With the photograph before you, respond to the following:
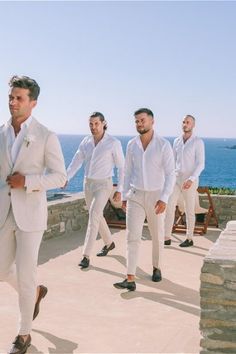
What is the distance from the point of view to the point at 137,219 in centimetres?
651

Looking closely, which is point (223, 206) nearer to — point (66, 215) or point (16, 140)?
point (66, 215)

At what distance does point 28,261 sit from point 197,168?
5.26 metres

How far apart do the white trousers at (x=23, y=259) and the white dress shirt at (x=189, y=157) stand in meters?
5.09

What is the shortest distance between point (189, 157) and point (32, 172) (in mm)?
5187

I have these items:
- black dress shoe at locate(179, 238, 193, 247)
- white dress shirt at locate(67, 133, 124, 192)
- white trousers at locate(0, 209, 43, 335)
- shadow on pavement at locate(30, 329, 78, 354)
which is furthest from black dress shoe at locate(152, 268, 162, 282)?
white trousers at locate(0, 209, 43, 335)

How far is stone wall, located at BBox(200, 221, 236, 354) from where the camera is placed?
387cm

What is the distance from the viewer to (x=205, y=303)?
393cm

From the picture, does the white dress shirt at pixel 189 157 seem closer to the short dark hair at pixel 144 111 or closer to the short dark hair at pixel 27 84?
the short dark hair at pixel 144 111

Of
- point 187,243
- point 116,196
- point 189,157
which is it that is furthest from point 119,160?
point 187,243

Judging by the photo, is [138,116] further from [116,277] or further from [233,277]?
[233,277]

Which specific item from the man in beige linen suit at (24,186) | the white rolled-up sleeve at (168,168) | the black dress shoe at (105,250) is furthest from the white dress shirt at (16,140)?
the black dress shoe at (105,250)

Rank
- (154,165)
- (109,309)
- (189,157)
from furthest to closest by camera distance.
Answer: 1. (189,157)
2. (154,165)
3. (109,309)

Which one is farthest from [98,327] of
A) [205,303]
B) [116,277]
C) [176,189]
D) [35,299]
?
[176,189]

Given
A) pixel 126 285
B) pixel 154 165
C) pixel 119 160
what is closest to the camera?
pixel 126 285
